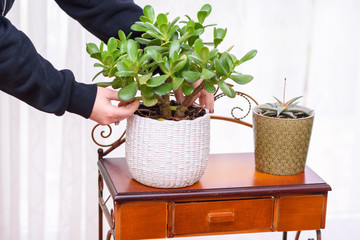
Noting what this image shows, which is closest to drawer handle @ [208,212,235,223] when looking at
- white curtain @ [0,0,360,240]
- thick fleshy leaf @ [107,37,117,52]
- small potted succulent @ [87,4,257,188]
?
small potted succulent @ [87,4,257,188]

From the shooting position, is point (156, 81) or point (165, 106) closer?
point (156, 81)

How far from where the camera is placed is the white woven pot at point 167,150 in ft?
4.40

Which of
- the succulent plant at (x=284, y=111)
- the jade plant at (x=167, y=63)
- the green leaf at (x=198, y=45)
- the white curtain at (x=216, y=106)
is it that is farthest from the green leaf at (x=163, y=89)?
the white curtain at (x=216, y=106)

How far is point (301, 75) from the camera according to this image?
7.27ft

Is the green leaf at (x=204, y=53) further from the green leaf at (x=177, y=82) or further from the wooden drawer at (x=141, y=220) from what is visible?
the wooden drawer at (x=141, y=220)

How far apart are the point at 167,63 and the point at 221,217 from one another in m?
0.43

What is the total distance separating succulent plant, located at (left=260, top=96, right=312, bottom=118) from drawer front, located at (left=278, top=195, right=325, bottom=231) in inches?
9.2

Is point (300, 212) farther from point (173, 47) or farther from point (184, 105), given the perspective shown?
point (173, 47)

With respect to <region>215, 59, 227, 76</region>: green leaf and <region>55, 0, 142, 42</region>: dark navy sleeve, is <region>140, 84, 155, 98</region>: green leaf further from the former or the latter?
<region>55, 0, 142, 42</region>: dark navy sleeve

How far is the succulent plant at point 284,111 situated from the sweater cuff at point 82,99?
52cm

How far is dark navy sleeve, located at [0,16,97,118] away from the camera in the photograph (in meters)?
1.23

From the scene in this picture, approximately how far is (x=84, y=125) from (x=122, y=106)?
70cm

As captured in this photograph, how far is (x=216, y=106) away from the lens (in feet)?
7.08

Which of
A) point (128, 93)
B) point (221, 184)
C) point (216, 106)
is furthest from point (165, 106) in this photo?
point (216, 106)
